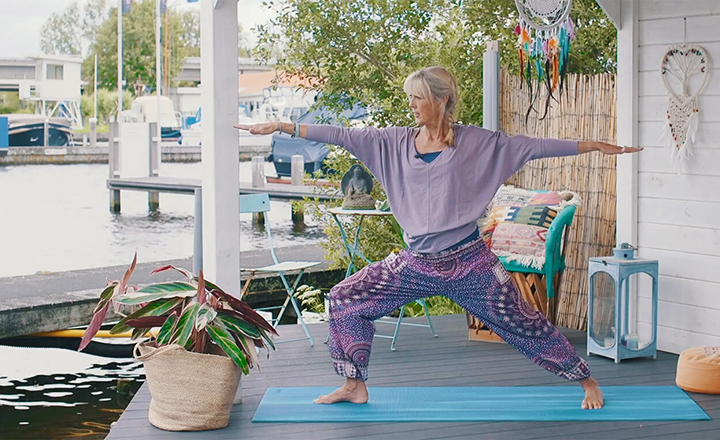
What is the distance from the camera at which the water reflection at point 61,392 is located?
659 centimetres

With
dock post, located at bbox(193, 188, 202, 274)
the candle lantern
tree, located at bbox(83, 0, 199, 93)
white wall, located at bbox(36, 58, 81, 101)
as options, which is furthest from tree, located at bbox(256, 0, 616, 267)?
tree, located at bbox(83, 0, 199, 93)

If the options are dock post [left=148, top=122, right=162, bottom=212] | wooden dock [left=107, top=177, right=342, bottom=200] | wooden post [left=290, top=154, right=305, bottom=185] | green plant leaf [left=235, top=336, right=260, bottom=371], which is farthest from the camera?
dock post [left=148, top=122, right=162, bottom=212]

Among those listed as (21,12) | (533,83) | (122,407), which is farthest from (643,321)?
(21,12)

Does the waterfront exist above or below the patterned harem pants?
below

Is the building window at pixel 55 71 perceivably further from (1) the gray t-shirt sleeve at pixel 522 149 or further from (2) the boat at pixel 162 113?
(1) the gray t-shirt sleeve at pixel 522 149

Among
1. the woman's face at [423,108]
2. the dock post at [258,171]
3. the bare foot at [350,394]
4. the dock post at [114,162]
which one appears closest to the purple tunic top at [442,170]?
the woman's face at [423,108]

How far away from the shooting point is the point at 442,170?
180 inches

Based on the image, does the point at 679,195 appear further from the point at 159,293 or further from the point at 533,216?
the point at 159,293

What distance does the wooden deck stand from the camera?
14.3 feet

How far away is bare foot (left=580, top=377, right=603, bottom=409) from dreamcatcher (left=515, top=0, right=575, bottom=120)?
2075mm

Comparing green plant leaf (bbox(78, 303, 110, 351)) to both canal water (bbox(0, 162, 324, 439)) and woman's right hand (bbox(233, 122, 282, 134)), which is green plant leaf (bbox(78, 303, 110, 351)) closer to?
woman's right hand (bbox(233, 122, 282, 134))

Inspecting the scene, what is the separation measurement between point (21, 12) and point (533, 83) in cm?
5664

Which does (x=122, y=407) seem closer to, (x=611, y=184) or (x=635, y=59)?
(x=611, y=184)

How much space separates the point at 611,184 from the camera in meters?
Result: 6.40
